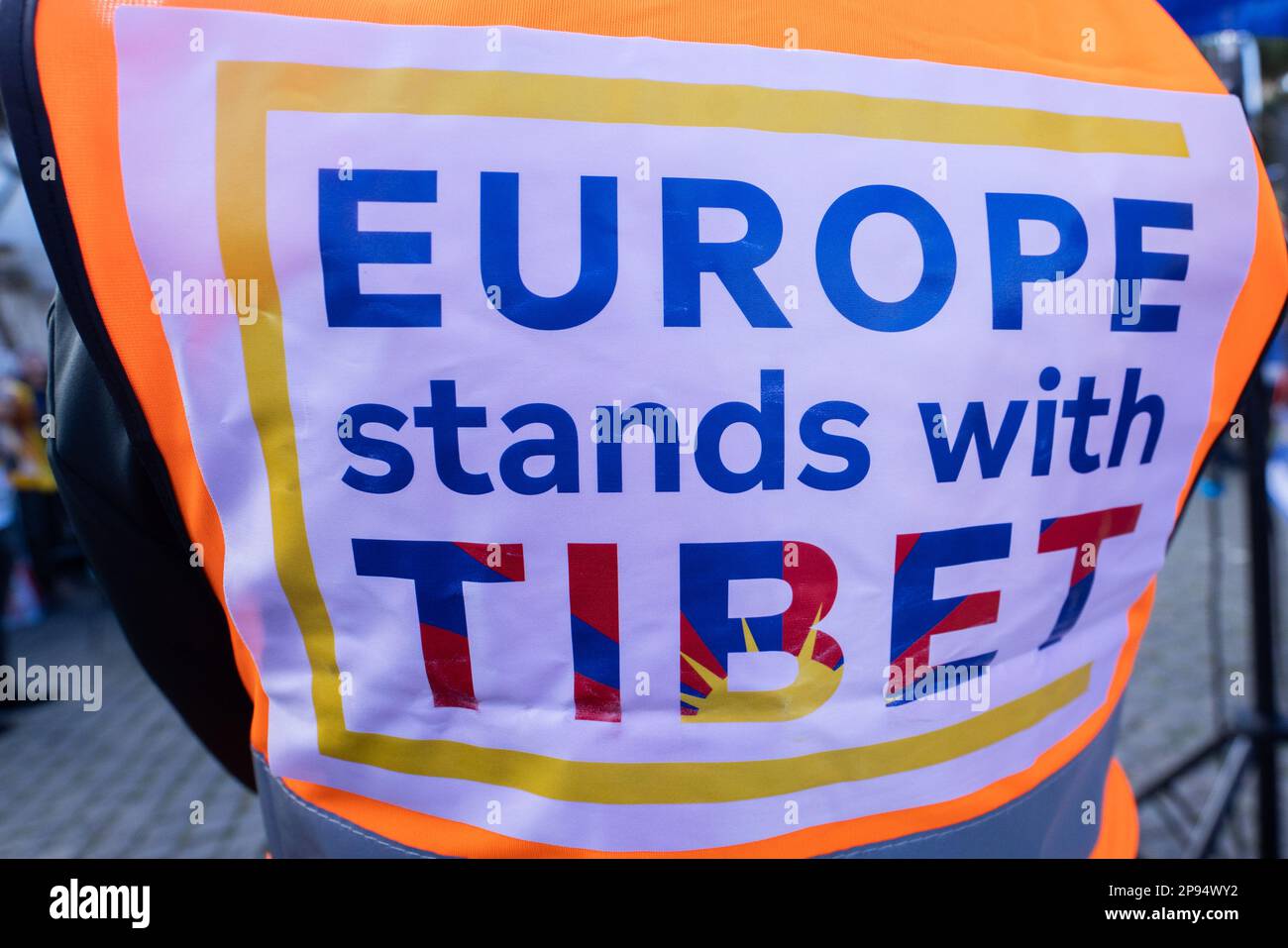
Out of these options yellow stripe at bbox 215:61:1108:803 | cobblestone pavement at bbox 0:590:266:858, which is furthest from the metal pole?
cobblestone pavement at bbox 0:590:266:858

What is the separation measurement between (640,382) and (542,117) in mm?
262

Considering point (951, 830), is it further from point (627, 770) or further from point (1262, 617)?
point (1262, 617)

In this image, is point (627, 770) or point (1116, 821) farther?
point (1116, 821)

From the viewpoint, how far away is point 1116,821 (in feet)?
4.00

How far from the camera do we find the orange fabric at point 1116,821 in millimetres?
1180

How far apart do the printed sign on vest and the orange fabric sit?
16.5 inches

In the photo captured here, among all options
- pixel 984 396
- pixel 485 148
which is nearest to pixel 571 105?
pixel 485 148

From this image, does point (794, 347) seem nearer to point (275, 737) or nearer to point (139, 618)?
point (275, 737)

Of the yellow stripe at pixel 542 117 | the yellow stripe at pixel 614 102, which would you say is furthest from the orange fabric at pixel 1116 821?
the yellow stripe at pixel 614 102

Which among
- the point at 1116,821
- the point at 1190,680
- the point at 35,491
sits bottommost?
the point at 1190,680

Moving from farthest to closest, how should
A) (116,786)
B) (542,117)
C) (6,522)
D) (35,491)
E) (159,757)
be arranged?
1. (35,491)
2. (6,522)
3. (159,757)
4. (116,786)
5. (542,117)

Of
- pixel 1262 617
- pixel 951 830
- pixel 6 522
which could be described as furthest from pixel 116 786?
pixel 1262 617
